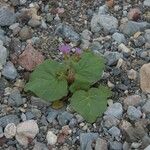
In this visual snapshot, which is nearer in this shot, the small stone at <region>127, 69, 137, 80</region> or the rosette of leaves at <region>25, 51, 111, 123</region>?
the rosette of leaves at <region>25, 51, 111, 123</region>

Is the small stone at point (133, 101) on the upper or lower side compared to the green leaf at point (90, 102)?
lower

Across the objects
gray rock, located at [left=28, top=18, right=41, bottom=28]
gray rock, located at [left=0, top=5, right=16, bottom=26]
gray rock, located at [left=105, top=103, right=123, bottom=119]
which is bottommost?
gray rock, located at [left=105, top=103, right=123, bottom=119]

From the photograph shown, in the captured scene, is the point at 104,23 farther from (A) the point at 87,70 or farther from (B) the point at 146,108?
(B) the point at 146,108

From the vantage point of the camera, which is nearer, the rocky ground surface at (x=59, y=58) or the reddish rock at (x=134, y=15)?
the rocky ground surface at (x=59, y=58)

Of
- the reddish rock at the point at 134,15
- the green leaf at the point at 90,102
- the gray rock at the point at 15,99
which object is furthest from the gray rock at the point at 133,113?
the reddish rock at the point at 134,15

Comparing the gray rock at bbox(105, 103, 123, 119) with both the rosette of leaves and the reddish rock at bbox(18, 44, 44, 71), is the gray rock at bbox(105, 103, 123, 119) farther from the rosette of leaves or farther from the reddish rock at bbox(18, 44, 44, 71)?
the reddish rock at bbox(18, 44, 44, 71)

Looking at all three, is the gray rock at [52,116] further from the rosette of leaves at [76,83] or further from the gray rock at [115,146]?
the gray rock at [115,146]

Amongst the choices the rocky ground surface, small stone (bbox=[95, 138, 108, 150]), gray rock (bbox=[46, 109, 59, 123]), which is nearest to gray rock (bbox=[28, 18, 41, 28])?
the rocky ground surface

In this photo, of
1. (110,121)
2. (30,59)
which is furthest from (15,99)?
(110,121)
